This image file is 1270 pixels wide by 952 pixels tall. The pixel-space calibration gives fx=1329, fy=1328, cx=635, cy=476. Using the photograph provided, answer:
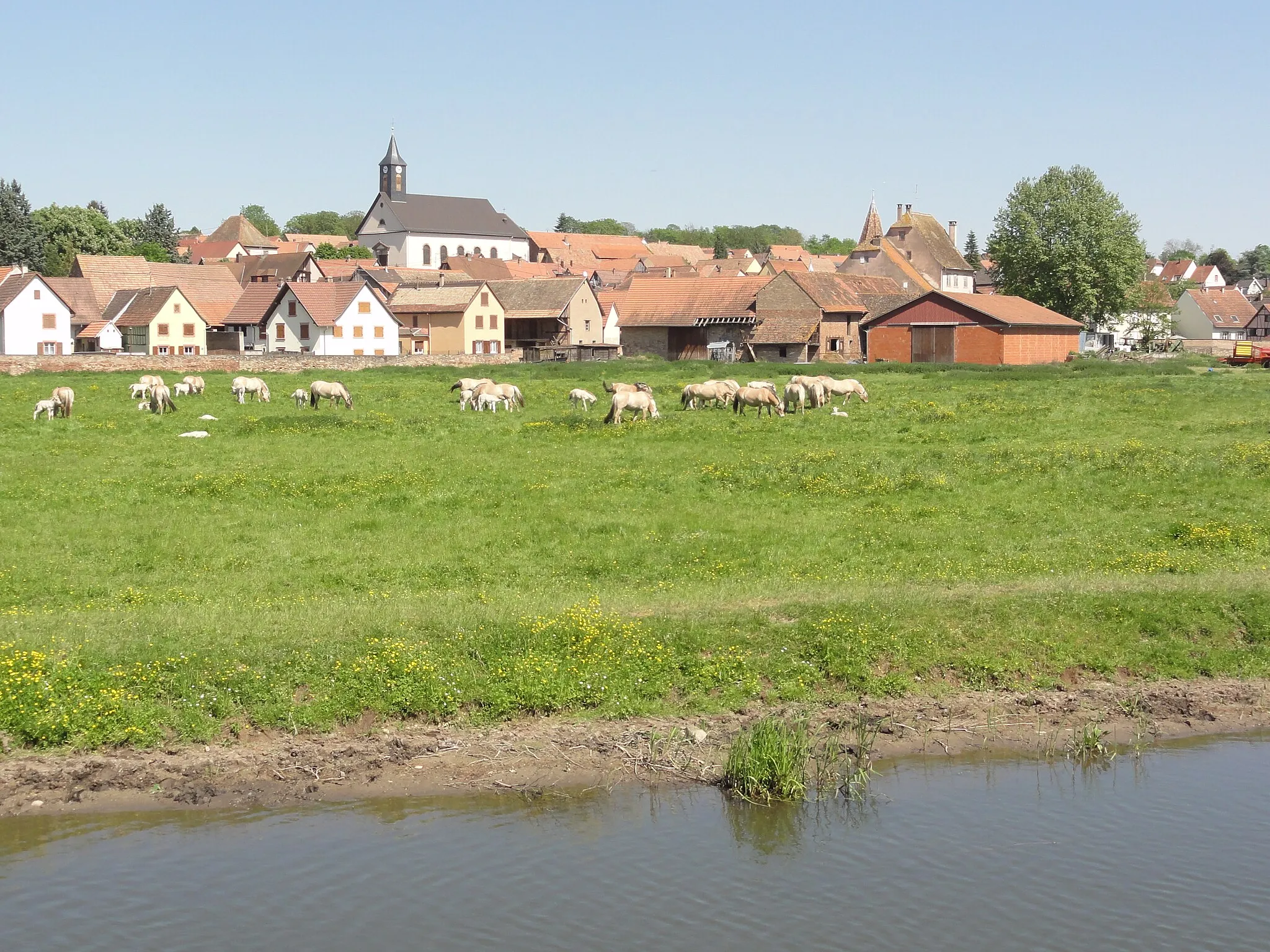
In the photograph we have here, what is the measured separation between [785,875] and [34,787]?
7.53 meters

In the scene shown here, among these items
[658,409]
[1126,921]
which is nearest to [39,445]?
[658,409]

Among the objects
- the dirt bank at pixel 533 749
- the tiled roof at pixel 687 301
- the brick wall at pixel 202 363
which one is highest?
the tiled roof at pixel 687 301

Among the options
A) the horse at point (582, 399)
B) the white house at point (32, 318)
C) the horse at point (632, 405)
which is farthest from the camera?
the white house at point (32, 318)

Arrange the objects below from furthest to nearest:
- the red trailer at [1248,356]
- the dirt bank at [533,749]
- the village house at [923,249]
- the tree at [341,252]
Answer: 1. the tree at [341,252]
2. the village house at [923,249]
3. the red trailer at [1248,356]
4. the dirt bank at [533,749]

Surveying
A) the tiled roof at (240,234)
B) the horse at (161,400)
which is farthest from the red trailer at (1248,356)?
the tiled roof at (240,234)

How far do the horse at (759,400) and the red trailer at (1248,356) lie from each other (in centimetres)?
4590

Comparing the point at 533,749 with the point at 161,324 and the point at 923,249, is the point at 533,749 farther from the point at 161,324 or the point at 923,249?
the point at 923,249

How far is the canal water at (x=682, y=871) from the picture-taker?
1056 centimetres

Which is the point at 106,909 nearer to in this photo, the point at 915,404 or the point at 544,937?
the point at 544,937

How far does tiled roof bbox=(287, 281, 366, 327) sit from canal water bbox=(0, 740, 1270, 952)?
73.9 metres

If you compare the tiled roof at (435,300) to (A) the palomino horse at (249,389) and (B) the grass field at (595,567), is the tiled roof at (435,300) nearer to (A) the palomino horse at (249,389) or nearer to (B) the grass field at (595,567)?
(A) the palomino horse at (249,389)

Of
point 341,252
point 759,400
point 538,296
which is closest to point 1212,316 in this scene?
point 538,296

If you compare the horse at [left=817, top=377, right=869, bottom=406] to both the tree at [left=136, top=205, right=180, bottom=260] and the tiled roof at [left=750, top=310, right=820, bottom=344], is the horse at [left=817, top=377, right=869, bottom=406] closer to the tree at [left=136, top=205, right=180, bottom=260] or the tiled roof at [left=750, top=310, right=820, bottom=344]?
the tiled roof at [left=750, top=310, right=820, bottom=344]

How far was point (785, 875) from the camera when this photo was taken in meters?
11.7
